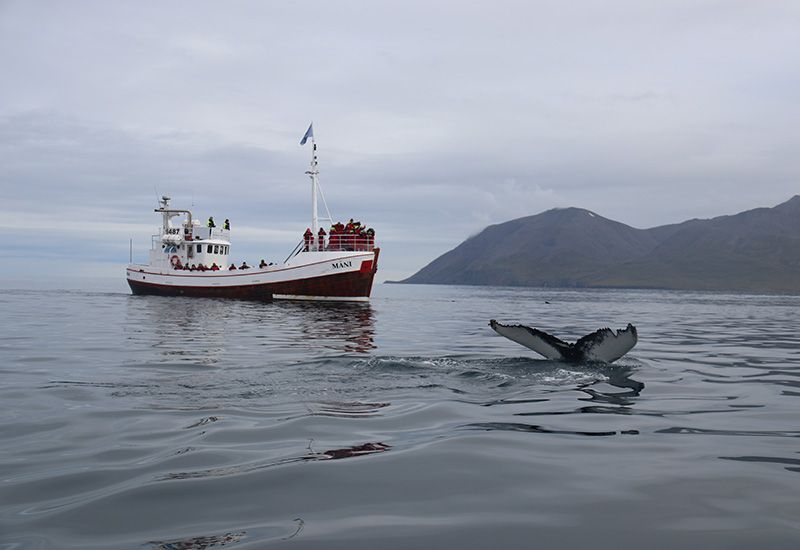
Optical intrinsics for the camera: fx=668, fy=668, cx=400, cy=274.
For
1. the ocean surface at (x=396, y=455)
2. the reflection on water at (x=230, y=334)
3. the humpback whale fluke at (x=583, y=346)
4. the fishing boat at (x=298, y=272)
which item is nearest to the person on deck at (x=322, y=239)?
the fishing boat at (x=298, y=272)

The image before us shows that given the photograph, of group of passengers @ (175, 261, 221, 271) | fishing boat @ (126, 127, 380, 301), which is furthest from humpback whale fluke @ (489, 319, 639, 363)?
group of passengers @ (175, 261, 221, 271)

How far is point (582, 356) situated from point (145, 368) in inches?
319

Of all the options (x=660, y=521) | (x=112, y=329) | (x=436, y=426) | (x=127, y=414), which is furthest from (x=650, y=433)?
(x=112, y=329)

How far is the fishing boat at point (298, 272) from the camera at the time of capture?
48.9 metres

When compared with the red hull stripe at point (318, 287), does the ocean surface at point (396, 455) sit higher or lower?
lower

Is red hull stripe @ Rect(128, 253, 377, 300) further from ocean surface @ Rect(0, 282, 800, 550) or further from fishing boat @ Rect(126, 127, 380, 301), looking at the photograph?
ocean surface @ Rect(0, 282, 800, 550)

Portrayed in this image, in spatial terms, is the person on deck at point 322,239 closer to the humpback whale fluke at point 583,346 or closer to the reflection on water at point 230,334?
the reflection on water at point 230,334

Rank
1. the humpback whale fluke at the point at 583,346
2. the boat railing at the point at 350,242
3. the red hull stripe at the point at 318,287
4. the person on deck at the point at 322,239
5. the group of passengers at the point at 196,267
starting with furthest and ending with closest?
the group of passengers at the point at 196,267
the person on deck at the point at 322,239
the boat railing at the point at 350,242
the red hull stripe at the point at 318,287
the humpback whale fluke at the point at 583,346

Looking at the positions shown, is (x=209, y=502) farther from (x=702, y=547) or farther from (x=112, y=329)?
(x=112, y=329)

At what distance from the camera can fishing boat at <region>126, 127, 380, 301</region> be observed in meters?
48.9

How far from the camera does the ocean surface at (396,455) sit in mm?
4152

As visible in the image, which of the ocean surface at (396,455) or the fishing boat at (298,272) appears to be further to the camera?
the fishing boat at (298,272)

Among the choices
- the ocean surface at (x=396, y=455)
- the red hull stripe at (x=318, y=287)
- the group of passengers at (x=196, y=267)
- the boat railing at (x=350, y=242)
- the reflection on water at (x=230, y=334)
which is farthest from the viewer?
the group of passengers at (x=196, y=267)

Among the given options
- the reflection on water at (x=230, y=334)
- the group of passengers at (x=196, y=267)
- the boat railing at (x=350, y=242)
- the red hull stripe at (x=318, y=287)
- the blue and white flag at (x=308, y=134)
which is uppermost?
the blue and white flag at (x=308, y=134)
